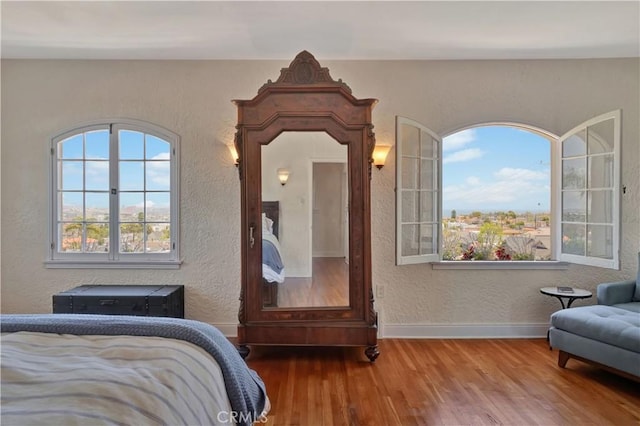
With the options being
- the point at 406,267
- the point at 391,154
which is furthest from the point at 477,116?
the point at 406,267

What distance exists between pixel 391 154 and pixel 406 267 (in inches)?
44.6

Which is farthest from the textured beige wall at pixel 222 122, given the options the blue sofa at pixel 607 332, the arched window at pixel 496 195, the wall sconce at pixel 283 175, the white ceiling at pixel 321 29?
the wall sconce at pixel 283 175

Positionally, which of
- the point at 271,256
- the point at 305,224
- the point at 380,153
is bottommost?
the point at 271,256

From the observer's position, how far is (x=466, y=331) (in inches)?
141

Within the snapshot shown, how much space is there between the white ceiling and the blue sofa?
2.19 meters

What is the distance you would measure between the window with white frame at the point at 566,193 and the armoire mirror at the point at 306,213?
66 centimetres

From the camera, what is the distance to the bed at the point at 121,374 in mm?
961

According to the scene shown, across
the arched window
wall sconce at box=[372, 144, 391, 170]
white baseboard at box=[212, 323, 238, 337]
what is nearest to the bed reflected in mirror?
wall sconce at box=[372, 144, 391, 170]

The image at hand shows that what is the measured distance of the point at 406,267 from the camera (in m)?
3.58

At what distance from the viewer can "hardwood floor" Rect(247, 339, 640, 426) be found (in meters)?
2.22

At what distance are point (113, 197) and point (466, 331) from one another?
3764mm

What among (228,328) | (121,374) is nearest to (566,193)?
(228,328)

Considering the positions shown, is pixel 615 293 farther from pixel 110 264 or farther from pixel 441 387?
pixel 110 264

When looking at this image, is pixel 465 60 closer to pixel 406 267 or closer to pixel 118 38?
pixel 406 267
